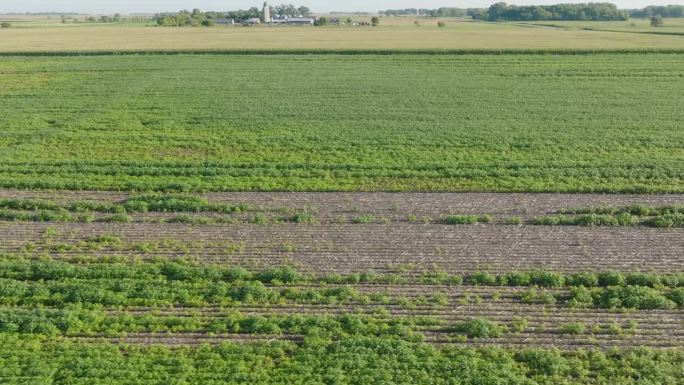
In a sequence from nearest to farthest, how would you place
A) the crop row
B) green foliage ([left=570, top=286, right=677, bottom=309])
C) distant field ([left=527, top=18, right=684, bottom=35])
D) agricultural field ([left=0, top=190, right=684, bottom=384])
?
1. agricultural field ([left=0, top=190, right=684, bottom=384])
2. green foliage ([left=570, top=286, right=677, bottom=309])
3. the crop row
4. distant field ([left=527, top=18, right=684, bottom=35])

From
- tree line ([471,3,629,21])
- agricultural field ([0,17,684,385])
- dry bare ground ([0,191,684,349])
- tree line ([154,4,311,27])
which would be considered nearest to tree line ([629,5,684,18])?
tree line ([471,3,629,21])

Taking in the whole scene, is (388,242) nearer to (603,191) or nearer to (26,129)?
(603,191)

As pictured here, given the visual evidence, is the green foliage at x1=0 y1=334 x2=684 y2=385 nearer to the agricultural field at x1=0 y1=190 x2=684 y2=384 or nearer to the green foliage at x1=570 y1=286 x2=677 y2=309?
the agricultural field at x1=0 y1=190 x2=684 y2=384

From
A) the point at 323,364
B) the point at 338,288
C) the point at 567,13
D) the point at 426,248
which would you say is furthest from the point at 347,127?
the point at 567,13

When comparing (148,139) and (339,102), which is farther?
(339,102)

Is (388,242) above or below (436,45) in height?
below

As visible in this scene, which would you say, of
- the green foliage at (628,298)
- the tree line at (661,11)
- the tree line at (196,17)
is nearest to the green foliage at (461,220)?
the green foliage at (628,298)

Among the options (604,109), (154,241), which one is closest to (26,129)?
(154,241)
